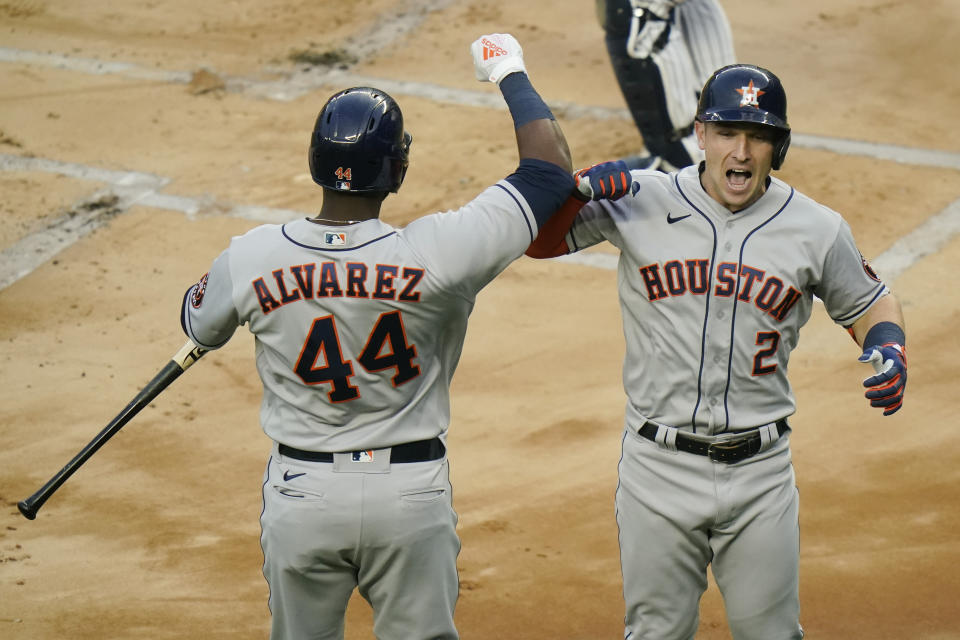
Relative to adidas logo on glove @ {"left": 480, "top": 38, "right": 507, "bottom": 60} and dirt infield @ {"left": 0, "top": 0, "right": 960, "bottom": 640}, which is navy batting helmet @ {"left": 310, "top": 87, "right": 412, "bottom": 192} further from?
dirt infield @ {"left": 0, "top": 0, "right": 960, "bottom": 640}

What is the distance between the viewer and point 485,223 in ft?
12.1

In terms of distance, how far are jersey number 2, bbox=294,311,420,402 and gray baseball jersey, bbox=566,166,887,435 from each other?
80 cm

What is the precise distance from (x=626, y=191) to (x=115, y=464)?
3832 mm

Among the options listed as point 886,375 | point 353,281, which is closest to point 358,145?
point 353,281

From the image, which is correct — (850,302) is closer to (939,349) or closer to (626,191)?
(626,191)

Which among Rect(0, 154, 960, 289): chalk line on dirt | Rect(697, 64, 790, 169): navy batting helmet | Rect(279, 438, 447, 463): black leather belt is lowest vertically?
Rect(0, 154, 960, 289): chalk line on dirt

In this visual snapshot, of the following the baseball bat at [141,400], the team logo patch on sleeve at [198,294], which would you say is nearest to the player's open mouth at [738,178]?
the team logo patch on sleeve at [198,294]

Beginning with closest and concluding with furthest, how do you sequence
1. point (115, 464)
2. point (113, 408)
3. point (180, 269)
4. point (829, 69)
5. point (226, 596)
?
1. point (226, 596)
2. point (115, 464)
3. point (113, 408)
4. point (180, 269)
5. point (829, 69)

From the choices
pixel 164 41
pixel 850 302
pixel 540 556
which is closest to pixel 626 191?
pixel 850 302

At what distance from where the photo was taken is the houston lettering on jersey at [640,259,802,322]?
394cm

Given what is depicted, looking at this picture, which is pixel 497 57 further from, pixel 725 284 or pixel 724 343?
pixel 724 343

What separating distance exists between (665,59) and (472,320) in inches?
103

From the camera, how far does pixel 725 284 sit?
395 centimetres

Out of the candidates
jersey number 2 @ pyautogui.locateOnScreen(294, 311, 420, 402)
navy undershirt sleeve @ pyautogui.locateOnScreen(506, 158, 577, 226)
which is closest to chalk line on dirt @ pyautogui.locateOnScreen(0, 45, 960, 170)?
navy undershirt sleeve @ pyautogui.locateOnScreen(506, 158, 577, 226)
